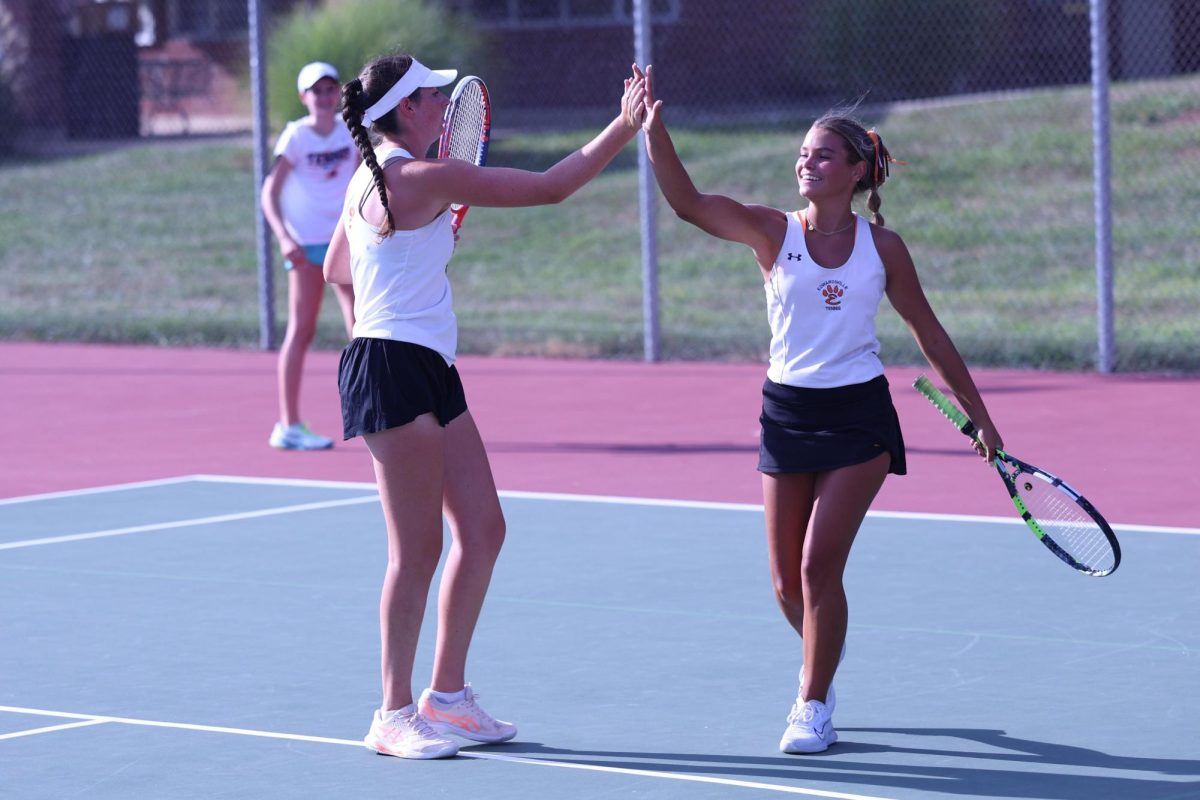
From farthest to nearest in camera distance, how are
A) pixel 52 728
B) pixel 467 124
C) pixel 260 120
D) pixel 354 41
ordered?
pixel 354 41 → pixel 260 120 → pixel 467 124 → pixel 52 728

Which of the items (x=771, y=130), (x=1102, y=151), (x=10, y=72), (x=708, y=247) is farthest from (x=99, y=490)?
(x=10, y=72)

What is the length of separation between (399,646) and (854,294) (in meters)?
1.45

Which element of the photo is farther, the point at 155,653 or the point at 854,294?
the point at 155,653

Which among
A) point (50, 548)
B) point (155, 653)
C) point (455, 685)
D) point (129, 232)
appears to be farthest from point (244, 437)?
point (129, 232)

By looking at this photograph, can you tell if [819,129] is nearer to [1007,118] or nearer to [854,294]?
[854,294]

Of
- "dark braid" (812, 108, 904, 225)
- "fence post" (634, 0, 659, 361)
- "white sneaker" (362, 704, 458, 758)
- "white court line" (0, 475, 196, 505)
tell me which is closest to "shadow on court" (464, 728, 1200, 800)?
"white sneaker" (362, 704, 458, 758)

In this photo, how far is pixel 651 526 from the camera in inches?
342

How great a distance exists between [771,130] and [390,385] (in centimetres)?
1929

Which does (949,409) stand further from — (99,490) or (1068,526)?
(99,490)

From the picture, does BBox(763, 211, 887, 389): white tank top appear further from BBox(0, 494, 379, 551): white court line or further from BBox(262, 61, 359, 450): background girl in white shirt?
BBox(262, 61, 359, 450): background girl in white shirt

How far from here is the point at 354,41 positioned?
24281 millimetres

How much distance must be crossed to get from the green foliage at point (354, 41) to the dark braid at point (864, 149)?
18564 millimetres

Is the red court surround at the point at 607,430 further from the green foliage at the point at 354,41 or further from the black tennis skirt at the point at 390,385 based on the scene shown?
the green foliage at the point at 354,41

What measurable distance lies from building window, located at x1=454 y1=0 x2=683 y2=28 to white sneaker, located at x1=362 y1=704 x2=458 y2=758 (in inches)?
916
